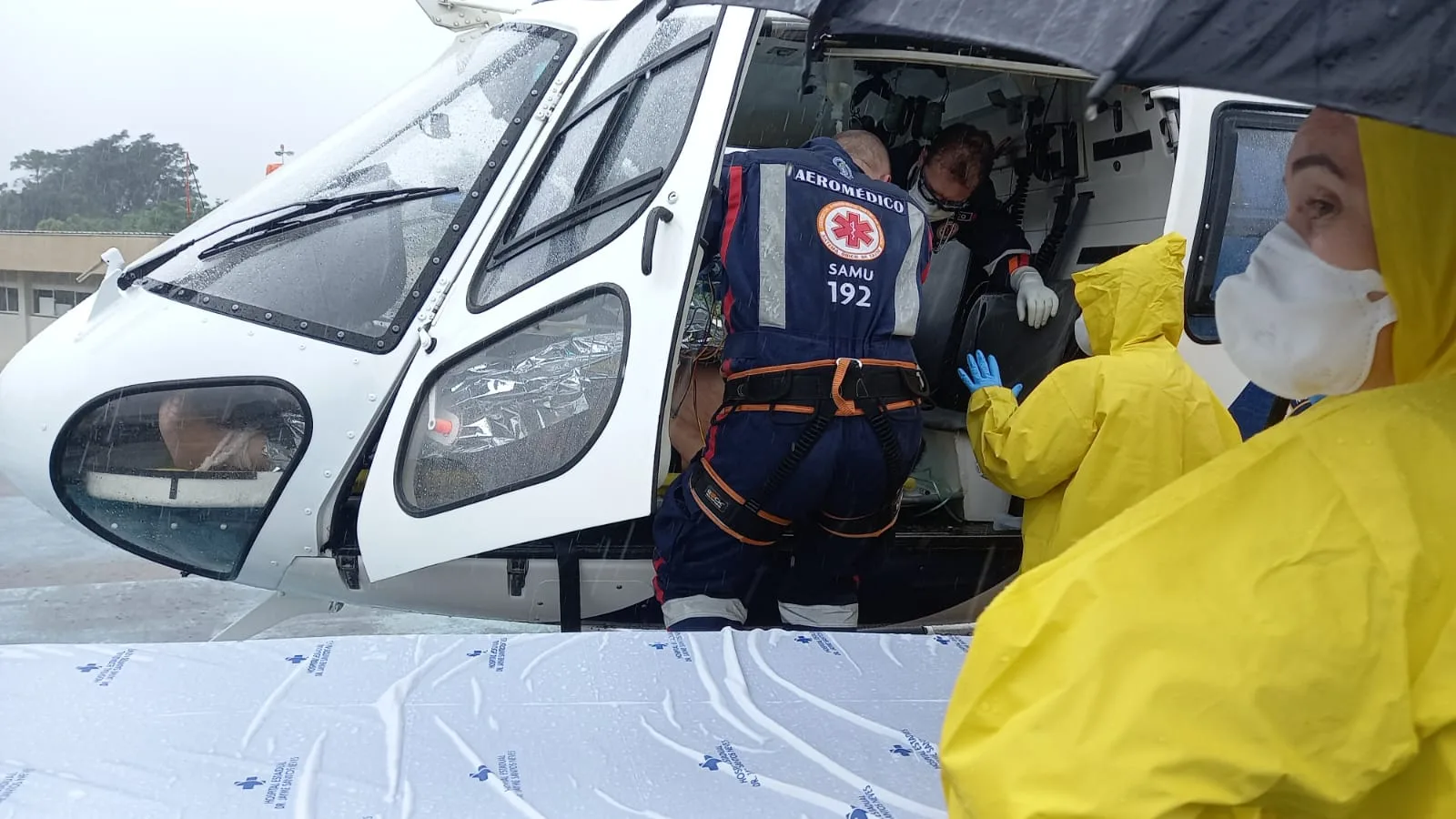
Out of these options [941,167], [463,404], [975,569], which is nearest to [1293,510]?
[463,404]

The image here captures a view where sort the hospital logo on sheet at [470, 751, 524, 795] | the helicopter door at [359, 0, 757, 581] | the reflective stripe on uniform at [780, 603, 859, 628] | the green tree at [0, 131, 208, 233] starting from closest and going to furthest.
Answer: the hospital logo on sheet at [470, 751, 524, 795] < the helicopter door at [359, 0, 757, 581] < the reflective stripe on uniform at [780, 603, 859, 628] < the green tree at [0, 131, 208, 233]

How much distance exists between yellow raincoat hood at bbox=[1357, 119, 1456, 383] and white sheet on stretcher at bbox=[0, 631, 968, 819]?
102 centimetres

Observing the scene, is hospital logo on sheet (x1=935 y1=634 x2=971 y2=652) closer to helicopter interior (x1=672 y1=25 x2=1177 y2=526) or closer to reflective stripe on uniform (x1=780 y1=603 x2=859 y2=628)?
reflective stripe on uniform (x1=780 y1=603 x2=859 y2=628)

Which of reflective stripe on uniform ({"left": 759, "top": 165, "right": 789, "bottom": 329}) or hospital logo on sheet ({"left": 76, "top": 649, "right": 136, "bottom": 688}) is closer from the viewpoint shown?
hospital logo on sheet ({"left": 76, "top": 649, "right": 136, "bottom": 688})

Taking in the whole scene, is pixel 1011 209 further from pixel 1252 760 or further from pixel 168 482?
pixel 1252 760

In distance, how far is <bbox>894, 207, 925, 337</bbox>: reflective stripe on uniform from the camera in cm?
294

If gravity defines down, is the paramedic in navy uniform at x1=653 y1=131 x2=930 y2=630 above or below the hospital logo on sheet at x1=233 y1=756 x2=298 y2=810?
above

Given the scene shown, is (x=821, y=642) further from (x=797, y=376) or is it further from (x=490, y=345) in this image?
(x=490, y=345)

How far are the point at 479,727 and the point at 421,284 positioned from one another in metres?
1.63

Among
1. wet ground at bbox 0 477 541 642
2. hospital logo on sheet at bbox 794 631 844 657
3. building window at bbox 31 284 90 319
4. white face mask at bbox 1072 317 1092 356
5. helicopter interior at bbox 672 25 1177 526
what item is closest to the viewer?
hospital logo on sheet at bbox 794 631 844 657

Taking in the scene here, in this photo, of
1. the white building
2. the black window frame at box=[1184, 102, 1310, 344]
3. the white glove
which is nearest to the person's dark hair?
the white glove

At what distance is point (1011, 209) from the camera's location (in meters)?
4.71

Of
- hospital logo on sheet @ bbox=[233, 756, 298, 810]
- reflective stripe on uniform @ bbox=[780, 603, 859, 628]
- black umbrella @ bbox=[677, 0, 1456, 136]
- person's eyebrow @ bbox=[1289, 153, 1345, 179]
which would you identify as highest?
black umbrella @ bbox=[677, 0, 1456, 136]

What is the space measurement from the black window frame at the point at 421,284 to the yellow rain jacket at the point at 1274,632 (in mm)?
2447
